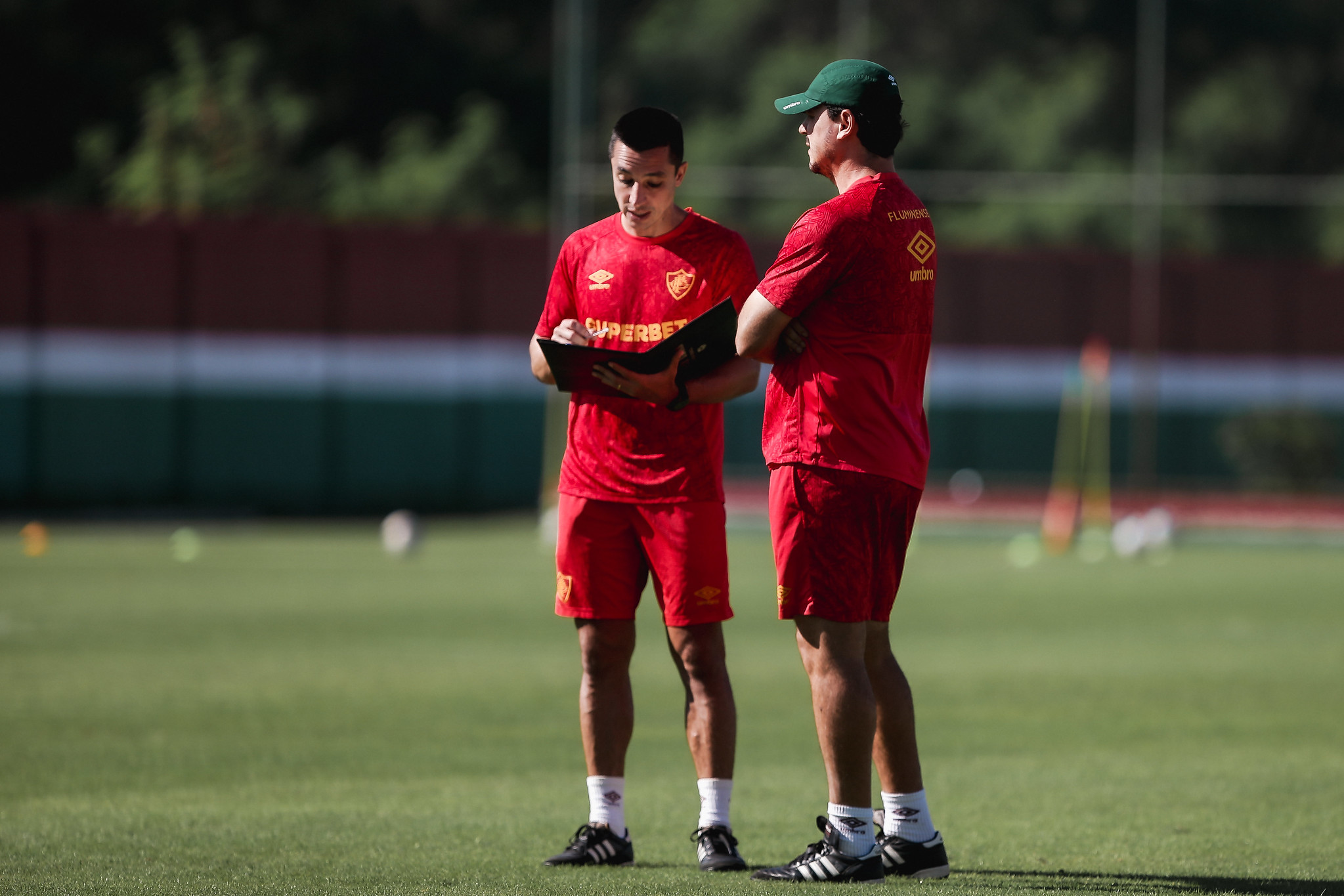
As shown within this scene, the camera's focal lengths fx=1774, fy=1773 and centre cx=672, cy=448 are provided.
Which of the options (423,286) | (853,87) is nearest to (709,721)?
(853,87)

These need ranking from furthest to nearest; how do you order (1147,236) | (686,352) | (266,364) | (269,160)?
(269,160)
(1147,236)
(266,364)
(686,352)

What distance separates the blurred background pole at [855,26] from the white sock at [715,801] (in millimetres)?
24601

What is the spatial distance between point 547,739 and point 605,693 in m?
2.71

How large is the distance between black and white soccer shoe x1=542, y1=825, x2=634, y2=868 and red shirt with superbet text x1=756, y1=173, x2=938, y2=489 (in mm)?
1276

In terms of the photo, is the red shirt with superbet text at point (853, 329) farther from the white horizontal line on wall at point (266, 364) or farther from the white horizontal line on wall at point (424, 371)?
the white horizontal line on wall at point (266, 364)

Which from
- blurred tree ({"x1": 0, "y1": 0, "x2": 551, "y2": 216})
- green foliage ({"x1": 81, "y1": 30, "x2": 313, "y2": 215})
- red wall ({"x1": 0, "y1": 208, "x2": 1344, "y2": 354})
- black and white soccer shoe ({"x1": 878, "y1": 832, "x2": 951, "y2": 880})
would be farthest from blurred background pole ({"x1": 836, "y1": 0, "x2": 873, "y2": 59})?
black and white soccer shoe ({"x1": 878, "y1": 832, "x2": 951, "y2": 880})

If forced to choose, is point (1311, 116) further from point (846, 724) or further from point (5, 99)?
point (846, 724)

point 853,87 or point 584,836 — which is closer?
point 853,87

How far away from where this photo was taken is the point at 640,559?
18.1ft

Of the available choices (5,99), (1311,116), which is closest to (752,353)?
(1311,116)

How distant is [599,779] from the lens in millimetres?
5406

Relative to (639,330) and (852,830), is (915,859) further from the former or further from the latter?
(639,330)

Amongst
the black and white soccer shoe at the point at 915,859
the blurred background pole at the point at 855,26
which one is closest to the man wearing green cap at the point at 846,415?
the black and white soccer shoe at the point at 915,859

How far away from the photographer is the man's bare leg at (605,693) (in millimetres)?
5434
